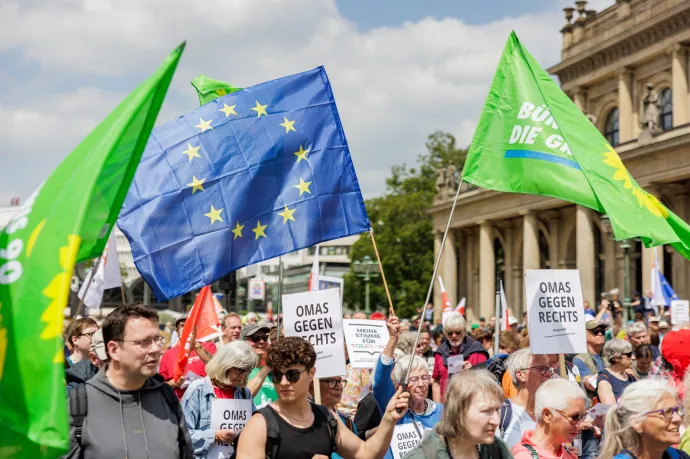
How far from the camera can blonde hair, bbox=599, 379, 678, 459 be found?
5.02 meters

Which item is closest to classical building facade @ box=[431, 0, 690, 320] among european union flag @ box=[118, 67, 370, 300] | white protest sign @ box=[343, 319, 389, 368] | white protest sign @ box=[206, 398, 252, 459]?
white protest sign @ box=[343, 319, 389, 368]

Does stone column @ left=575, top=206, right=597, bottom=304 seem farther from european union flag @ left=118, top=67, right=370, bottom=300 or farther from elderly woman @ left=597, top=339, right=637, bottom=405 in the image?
european union flag @ left=118, top=67, right=370, bottom=300

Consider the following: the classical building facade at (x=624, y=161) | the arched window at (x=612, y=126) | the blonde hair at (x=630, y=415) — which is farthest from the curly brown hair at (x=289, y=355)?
the arched window at (x=612, y=126)

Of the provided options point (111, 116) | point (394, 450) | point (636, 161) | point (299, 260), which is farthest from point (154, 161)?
point (299, 260)

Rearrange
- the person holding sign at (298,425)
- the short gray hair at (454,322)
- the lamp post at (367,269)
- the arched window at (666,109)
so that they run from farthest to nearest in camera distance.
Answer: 1. the lamp post at (367,269)
2. the arched window at (666,109)
3. the short gray hair at (454,322)
4. the person holding sign at (298,425)

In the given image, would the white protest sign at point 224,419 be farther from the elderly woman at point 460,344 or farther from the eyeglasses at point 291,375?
the elderly woman at point 460,344

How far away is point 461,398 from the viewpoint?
16.3 feet

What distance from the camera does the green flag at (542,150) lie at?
821cm

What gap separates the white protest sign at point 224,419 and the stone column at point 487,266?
4693 centimetres

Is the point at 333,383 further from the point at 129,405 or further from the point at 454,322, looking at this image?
the point at 454,322

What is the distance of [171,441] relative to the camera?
15.8ft

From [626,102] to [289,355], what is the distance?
46.0m

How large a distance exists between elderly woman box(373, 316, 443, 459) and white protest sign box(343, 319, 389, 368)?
2.30m

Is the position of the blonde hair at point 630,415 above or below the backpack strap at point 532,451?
above
